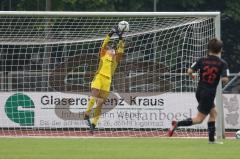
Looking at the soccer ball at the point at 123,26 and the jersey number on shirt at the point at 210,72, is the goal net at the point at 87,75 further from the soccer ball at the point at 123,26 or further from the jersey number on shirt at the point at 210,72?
the jersey number on shirt at the point at 210,72

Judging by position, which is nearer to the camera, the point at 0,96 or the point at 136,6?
the point at 0,96

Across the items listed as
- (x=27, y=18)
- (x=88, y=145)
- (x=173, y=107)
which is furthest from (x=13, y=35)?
(x=88, y=145)

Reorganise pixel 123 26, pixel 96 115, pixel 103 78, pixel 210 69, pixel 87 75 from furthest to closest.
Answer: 1. pixel 87 75
2. pixel 103 78
3. pixel 96 115
4. pixel 123 26
5. pixel 210 69

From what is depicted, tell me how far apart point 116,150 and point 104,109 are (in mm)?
9263

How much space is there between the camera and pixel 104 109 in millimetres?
23766

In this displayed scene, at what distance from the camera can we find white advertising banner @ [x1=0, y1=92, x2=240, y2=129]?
23.2 m

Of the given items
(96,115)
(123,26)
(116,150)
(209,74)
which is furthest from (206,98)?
(96,115)

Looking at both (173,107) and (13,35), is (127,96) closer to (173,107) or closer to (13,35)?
(173,107)

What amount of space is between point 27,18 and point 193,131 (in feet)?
16.1

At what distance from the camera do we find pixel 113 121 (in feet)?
77.3

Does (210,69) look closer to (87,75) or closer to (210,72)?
(210,72)

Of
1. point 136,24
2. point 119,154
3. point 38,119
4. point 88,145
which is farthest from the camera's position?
point 38,119

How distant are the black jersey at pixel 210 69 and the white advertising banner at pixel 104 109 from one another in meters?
7.08

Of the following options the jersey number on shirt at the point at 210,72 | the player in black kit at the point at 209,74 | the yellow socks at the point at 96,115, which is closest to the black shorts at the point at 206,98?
the player in black kit at the point at 209,74
